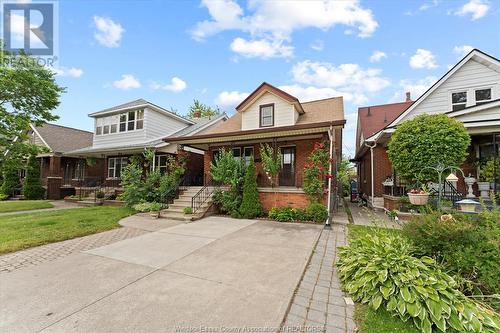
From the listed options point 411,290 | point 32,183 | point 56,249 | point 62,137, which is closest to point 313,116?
point 411,290

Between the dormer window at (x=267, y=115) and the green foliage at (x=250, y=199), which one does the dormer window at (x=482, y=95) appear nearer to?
the dormer window at (x=267, y=115)

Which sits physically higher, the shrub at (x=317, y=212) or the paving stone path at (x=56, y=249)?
the shrub at (x=317, y=212)

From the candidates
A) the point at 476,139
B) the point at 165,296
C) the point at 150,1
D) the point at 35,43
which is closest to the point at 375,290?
the point at 165,296

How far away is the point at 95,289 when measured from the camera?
3.38 meters

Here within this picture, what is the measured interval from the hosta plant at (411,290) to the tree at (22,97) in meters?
18.0

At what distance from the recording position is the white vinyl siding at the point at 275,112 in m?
11.7

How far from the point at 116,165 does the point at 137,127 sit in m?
4.03

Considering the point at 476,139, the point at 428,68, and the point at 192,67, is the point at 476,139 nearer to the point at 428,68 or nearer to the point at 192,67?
the point at 428,68

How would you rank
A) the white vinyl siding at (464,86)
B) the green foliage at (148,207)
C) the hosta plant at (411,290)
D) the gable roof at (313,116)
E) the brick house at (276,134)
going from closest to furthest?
the hosta plant at (411,290) < the green foliage at (148,207) < the white vinyl siding at (464,86) < the brick house at (276,134) < the gable roof at (313,116)

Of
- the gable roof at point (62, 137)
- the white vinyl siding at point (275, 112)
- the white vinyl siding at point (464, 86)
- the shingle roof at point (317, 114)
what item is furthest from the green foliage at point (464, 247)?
the gable roof at point (62, 137)

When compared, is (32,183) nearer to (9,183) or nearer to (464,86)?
(9,183)

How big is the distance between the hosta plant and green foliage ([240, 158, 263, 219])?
5849 mm

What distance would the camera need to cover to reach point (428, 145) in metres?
8.01

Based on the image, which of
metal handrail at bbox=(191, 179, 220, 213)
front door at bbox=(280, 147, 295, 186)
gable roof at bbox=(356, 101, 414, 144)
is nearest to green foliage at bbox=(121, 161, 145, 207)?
metal handrail at bbox=(191, 179, 220, 213)
